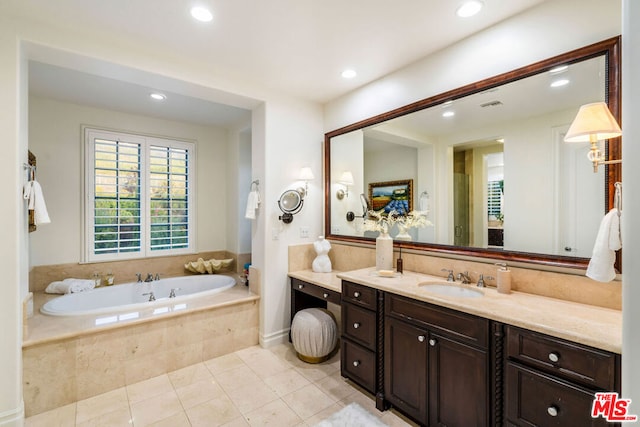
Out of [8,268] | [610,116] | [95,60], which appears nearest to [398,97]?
[610,116]

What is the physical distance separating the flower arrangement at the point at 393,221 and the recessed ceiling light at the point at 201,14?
2.05 m

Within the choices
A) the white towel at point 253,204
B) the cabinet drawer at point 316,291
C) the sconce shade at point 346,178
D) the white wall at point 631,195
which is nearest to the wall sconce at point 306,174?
the sconce shade at point 346,178

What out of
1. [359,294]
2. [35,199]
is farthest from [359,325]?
→ [35,199]

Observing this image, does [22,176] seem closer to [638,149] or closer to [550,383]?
[638,149]

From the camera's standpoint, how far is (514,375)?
1434mm

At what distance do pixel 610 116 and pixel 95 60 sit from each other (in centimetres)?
326

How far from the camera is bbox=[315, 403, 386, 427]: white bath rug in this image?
196 cm

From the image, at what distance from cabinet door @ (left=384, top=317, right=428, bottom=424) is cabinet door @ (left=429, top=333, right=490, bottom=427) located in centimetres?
6

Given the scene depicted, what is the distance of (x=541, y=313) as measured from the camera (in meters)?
1.48

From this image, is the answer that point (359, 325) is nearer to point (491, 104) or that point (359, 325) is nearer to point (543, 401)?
point (543, 401)

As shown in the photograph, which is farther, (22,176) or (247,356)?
(247,356)

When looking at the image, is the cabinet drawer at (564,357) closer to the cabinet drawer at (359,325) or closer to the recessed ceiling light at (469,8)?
the cabinet drawer at (359,325)

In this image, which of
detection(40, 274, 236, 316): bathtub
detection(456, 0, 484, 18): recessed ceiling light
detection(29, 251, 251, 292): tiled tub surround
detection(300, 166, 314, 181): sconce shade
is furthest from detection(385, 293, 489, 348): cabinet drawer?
detection(29, 251, 251, 292): tiled tub surround

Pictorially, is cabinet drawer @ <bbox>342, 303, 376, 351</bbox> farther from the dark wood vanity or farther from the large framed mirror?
the large framed mirror
